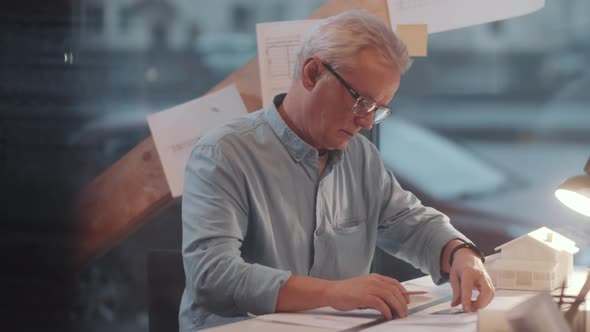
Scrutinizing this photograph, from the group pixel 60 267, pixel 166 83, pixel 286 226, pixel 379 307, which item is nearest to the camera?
pixel 379 307

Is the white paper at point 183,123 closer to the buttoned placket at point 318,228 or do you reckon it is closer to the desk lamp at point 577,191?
the buttoned placket at point 318,228

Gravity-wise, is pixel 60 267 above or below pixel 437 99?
below

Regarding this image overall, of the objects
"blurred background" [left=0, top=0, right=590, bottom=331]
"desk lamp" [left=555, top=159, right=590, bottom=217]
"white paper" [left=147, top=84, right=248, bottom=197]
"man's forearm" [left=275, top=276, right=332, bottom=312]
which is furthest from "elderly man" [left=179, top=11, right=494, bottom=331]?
"blurred background" [left=0, top=0, right=590, bottom=331]

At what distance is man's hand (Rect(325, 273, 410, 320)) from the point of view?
1.35 m

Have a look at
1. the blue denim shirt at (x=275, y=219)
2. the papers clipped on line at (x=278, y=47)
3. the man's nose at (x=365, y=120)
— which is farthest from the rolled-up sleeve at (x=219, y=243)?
the papers clipped on line at (x=278, y=47)

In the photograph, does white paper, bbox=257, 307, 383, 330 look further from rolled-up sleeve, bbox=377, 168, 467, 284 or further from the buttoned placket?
rolled-up sleeve, bbox=377, 168, 467, 284

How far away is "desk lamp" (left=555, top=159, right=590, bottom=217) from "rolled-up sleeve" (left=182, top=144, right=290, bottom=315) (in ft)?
2.03

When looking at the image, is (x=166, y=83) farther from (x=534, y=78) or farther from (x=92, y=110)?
(x=534, y=78)

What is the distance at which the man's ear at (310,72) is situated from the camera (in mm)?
1646

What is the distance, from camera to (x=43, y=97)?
2699mm

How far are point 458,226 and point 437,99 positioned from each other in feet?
1.86

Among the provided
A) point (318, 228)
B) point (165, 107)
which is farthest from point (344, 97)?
point (165, 107)

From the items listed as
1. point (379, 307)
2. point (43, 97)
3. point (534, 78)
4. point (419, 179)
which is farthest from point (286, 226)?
point (534, 78)

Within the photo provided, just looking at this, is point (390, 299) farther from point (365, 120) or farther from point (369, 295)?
point (365, 120)
